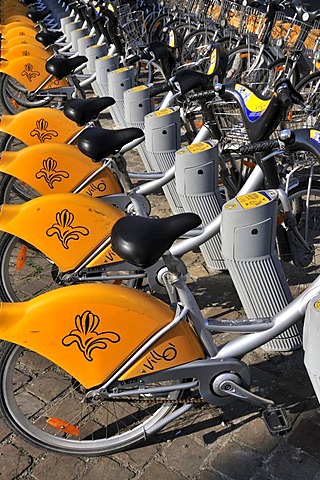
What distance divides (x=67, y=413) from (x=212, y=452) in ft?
2.46

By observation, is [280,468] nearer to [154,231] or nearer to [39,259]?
[154,231]

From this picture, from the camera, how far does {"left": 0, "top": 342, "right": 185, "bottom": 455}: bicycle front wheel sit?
8.18ft

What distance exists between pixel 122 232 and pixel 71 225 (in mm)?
928

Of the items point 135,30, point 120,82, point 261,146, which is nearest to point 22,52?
point 135,30

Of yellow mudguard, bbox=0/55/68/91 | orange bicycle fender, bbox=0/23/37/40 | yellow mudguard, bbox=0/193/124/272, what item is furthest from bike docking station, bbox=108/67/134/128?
orange bicycle fender, bbox=0/23/37/40

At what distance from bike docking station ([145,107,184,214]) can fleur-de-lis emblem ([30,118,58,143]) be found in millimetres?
862

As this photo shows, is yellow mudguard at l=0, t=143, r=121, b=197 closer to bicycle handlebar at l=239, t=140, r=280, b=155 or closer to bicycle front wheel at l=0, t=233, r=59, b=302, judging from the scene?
bicycle front wheel at l=0, t=233, r=59, b=302

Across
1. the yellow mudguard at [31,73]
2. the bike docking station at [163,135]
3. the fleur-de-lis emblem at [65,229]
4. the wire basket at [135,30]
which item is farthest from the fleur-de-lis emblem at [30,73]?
the fleur-de-lis emblem at [65,229]

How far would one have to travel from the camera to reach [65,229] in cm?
→ 299

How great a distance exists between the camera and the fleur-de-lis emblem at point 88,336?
224cm

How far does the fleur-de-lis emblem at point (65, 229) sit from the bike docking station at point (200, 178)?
66 cm

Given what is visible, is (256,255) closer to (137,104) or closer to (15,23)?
(137,104)

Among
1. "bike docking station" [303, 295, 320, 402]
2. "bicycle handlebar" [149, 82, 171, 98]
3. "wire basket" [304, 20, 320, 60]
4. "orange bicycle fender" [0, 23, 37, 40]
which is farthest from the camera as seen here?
"orange bicycle fender" [0, 23, 37, 40]

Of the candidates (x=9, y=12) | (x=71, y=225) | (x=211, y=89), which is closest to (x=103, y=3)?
(x=9, y=12)
